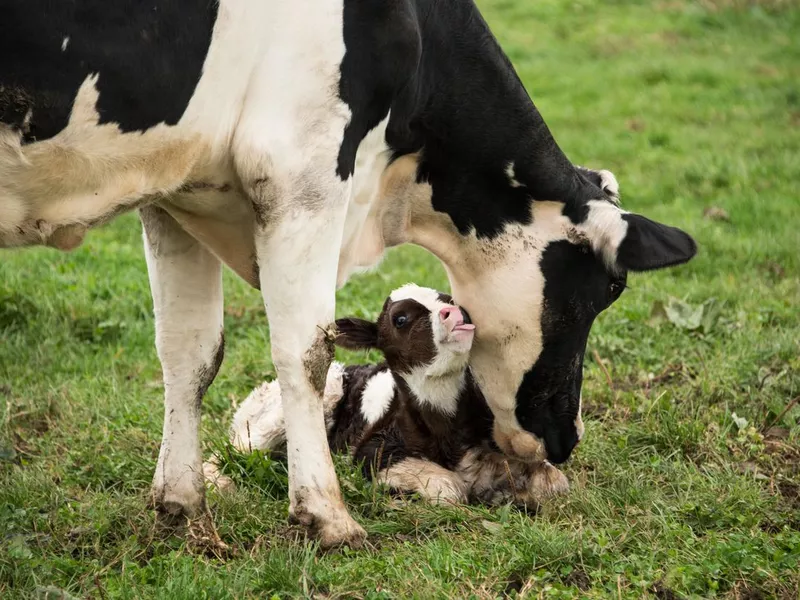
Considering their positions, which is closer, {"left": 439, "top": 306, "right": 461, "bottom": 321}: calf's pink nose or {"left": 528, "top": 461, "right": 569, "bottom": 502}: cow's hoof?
{"left": 439, "top": 306, "right": 461, "bottom": 321}: calf's pink nose

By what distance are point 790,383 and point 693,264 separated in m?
2.85

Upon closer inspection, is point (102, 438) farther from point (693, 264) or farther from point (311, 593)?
point (693, 264)

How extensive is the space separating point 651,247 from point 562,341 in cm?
59

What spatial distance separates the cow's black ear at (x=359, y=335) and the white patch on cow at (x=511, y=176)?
3.83 ft

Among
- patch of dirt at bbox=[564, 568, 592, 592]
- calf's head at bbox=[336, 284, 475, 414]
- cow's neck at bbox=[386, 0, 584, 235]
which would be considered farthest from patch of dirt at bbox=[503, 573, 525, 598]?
cow's neck at bbox=[386, 0, 584, 235]

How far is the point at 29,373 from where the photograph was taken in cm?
682

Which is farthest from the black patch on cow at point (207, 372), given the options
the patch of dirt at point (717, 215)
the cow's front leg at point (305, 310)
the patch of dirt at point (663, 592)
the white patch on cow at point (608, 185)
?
the patch of dirt at point (717, 215)

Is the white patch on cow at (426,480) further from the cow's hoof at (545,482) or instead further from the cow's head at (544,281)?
the cow's head at (544,281)

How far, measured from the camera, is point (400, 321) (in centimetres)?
556

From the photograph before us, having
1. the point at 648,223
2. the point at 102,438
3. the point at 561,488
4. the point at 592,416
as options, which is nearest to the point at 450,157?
the point at 648,223

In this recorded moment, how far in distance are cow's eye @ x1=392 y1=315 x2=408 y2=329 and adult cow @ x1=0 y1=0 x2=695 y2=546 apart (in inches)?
15.3

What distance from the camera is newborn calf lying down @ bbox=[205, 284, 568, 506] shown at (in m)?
5.28

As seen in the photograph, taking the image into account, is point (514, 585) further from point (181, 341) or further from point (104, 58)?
point (104, 58)

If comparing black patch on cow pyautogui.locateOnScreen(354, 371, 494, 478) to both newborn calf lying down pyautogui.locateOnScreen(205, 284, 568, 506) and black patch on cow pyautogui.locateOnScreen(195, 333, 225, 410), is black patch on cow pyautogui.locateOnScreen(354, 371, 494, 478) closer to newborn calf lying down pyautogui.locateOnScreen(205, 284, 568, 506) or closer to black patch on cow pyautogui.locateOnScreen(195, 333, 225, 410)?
newborn calf lying down pyautogui.locateOnScreen(205, 284, 568, 506)
